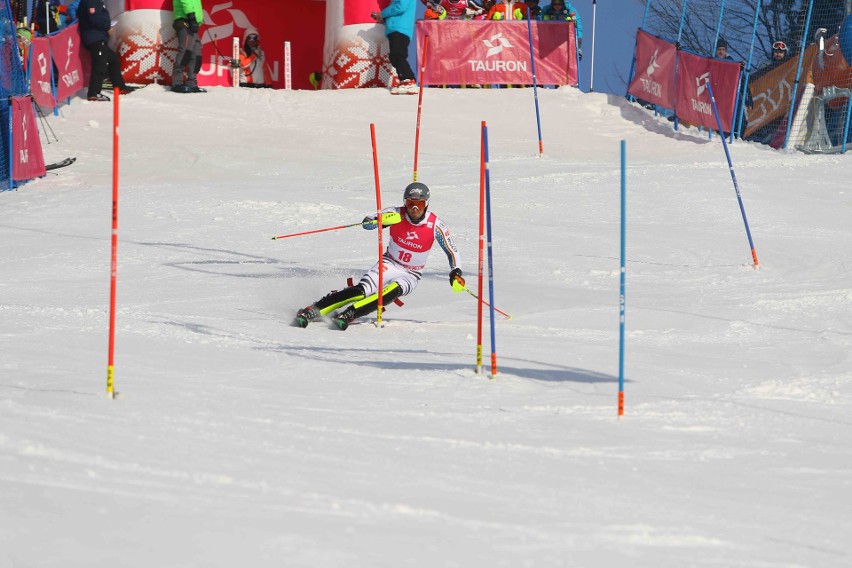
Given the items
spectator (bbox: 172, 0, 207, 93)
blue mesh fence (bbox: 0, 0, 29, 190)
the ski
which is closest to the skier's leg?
blue mesh fence (bbox: 0, 0, 29, 190)

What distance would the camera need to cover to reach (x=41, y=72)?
19609 millimetres

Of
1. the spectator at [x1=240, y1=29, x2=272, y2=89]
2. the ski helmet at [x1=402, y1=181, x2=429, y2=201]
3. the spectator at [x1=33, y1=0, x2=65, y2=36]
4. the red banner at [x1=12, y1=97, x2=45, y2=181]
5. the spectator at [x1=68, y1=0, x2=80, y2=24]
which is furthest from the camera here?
the spectator at [x1=240, y1=29, x2=272, y2=89]

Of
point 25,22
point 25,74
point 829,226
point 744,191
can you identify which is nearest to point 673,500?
point 829,226

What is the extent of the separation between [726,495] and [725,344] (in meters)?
4.32

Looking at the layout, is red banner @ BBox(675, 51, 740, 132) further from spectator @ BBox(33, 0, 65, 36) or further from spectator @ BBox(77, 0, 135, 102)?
spectator @ BBox(33, 0, 65, 36)

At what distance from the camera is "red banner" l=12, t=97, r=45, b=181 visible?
16.6 meters

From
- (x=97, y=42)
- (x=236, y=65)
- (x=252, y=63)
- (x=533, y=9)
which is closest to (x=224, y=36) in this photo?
(x=252, y=63)

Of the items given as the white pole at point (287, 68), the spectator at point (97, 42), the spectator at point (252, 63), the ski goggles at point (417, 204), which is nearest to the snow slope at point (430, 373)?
the ski goggles at point (417, 204)

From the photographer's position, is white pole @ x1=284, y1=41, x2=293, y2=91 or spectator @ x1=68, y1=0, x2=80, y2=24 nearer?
spectator @ x1=68, y1=0, x2=80, y2=24

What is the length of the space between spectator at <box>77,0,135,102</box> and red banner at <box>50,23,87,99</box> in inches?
8.1

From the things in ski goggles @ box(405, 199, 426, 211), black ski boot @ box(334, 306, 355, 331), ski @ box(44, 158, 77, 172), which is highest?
ski goggles @ box(405, 199, 426, 211)

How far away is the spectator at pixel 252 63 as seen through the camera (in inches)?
1008

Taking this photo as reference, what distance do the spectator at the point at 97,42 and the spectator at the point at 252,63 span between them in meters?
3.65

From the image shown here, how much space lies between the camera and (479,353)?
799 centimetres
